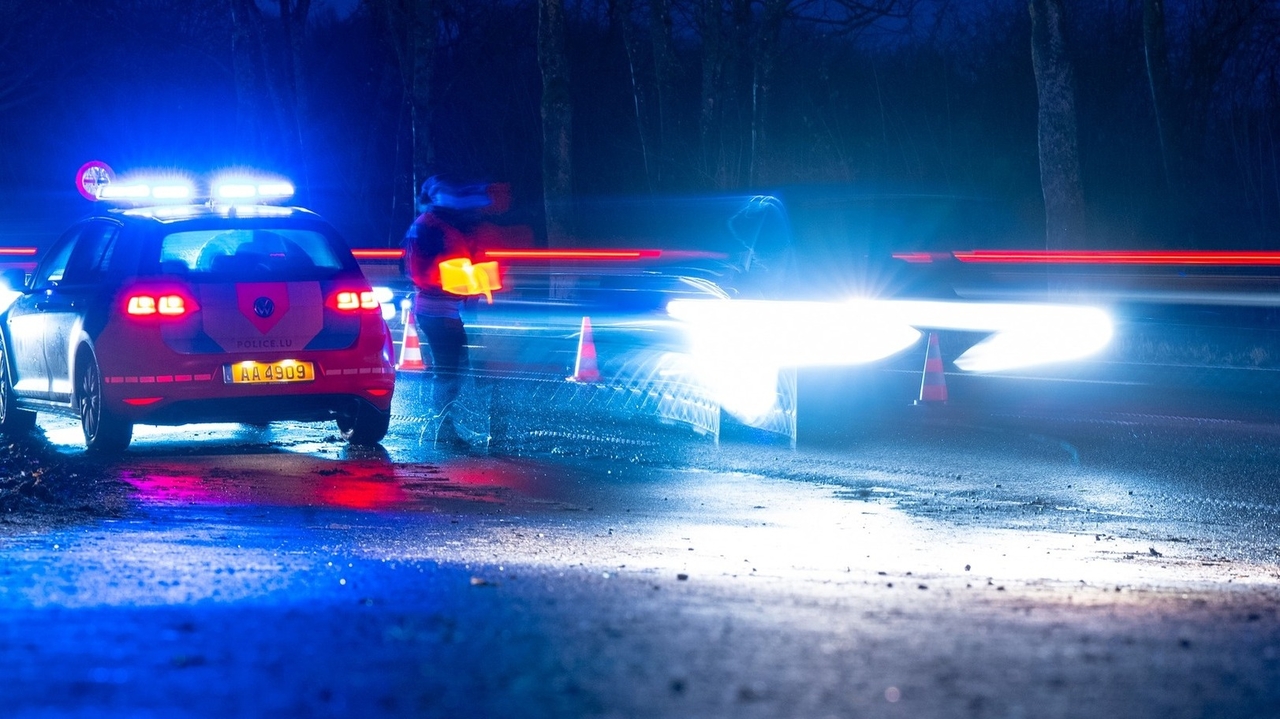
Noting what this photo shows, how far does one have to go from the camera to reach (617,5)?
104ft

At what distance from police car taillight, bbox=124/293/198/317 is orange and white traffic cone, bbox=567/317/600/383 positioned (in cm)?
A: 486

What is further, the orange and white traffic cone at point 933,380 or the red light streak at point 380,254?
the red light streak at point 380,254

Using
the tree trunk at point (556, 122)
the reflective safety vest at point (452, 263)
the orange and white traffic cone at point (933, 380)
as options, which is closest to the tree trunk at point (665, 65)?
the tree trunk at point (556, 122)

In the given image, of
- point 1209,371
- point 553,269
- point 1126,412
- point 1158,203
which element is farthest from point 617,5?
point 1126,412

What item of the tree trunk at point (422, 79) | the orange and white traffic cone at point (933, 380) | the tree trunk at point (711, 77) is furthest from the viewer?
the tree trunk at point (422, 79)

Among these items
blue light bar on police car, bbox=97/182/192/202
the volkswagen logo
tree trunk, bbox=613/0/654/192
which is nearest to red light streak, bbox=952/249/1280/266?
tree trunk, bbox=613/0/654/192

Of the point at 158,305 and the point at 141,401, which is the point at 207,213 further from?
the point at 141,401

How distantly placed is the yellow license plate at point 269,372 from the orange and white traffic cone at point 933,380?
5550 mm

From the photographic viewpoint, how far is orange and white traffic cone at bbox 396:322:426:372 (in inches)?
656

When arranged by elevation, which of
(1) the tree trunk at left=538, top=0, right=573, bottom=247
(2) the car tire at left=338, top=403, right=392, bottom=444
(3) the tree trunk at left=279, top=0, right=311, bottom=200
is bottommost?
(2) the car tire at left=338, top=403, right=392, bottom=444

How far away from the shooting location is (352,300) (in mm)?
10953

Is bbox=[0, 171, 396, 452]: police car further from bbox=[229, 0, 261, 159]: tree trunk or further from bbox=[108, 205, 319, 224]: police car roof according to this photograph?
bbox=[229, 0, 261, 159]: tree trunk

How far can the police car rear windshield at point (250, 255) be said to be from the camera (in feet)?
35.0

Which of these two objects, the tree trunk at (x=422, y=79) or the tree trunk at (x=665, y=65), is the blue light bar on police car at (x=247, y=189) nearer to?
the tree trunk at (x=665, y=65)
